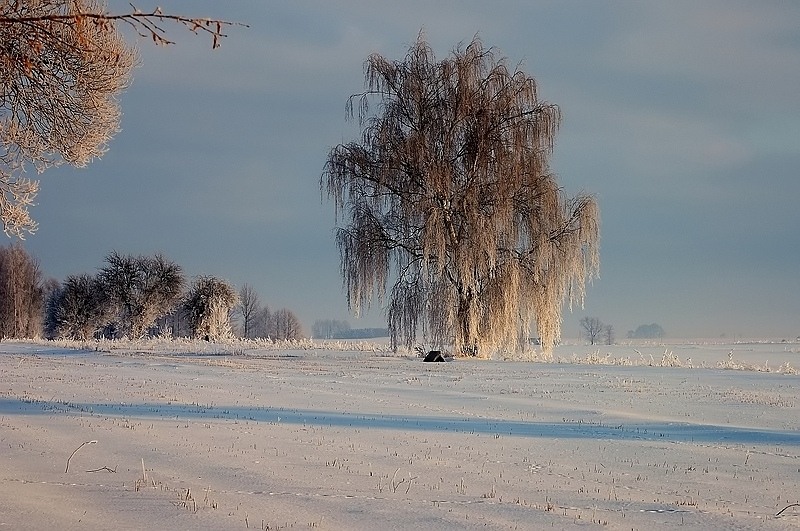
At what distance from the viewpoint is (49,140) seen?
12.8 meters

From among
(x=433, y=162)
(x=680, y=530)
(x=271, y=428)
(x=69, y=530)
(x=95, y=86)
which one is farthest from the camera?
(x=433, y=162)

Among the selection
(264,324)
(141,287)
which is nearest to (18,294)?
(141,287)

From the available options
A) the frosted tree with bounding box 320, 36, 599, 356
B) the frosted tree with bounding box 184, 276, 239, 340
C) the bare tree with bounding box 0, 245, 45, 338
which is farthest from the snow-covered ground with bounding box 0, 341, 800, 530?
the bare tree with bounding box 0, 245, 45, 338

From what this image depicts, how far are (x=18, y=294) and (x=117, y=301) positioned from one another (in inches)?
674

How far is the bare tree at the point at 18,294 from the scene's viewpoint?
69.0 meters

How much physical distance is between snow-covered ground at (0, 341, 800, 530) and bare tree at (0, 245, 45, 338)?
59688 mm

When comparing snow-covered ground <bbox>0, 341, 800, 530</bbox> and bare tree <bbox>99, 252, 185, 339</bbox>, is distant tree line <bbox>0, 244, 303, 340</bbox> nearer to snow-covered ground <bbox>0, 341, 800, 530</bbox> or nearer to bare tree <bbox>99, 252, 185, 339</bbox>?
bare tree <bbox>99, 252, 185, 339</bbox>

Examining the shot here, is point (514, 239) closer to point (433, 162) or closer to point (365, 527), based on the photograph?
point (433, 162)

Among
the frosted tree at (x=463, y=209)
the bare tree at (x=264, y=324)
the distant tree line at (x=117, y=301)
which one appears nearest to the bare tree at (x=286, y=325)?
the bare tree at (x=264, y=324)

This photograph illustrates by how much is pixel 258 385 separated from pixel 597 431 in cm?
779

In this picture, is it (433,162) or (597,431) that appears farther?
(433,162)

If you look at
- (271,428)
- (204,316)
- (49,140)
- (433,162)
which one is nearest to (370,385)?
(271,428)

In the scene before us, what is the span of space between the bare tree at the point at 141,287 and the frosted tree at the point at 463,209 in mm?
35621

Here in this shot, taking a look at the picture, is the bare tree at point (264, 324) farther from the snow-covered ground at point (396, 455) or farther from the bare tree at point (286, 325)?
the snow-covered ground at point (396, 455)
